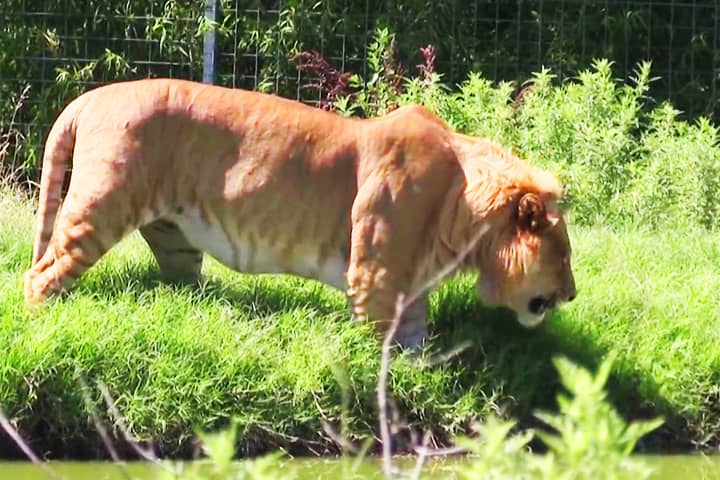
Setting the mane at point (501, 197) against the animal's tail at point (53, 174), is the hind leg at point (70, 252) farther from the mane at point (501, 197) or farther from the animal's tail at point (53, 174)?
the mane at point (501, 197)

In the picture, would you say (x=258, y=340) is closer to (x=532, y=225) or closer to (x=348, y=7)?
(x=532, y=225)

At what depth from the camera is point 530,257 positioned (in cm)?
668

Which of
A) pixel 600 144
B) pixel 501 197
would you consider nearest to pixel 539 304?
pixel 501 197

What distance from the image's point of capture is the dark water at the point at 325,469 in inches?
232

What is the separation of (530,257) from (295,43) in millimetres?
5638

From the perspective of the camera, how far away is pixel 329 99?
37.0 feet

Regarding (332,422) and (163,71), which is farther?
(163,71)

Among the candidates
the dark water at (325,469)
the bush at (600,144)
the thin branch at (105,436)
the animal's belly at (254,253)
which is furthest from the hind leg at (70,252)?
the bush at (600,144)

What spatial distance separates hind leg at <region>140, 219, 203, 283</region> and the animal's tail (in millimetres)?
427

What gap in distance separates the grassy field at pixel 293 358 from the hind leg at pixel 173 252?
0.11 meters

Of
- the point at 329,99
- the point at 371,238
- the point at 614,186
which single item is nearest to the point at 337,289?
the point at 371,238

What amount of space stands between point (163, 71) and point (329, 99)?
1.51m

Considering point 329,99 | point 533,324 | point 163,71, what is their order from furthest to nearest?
point 163,71, point 329,99, point 533,324

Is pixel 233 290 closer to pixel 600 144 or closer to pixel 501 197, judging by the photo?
pixel 501 197
